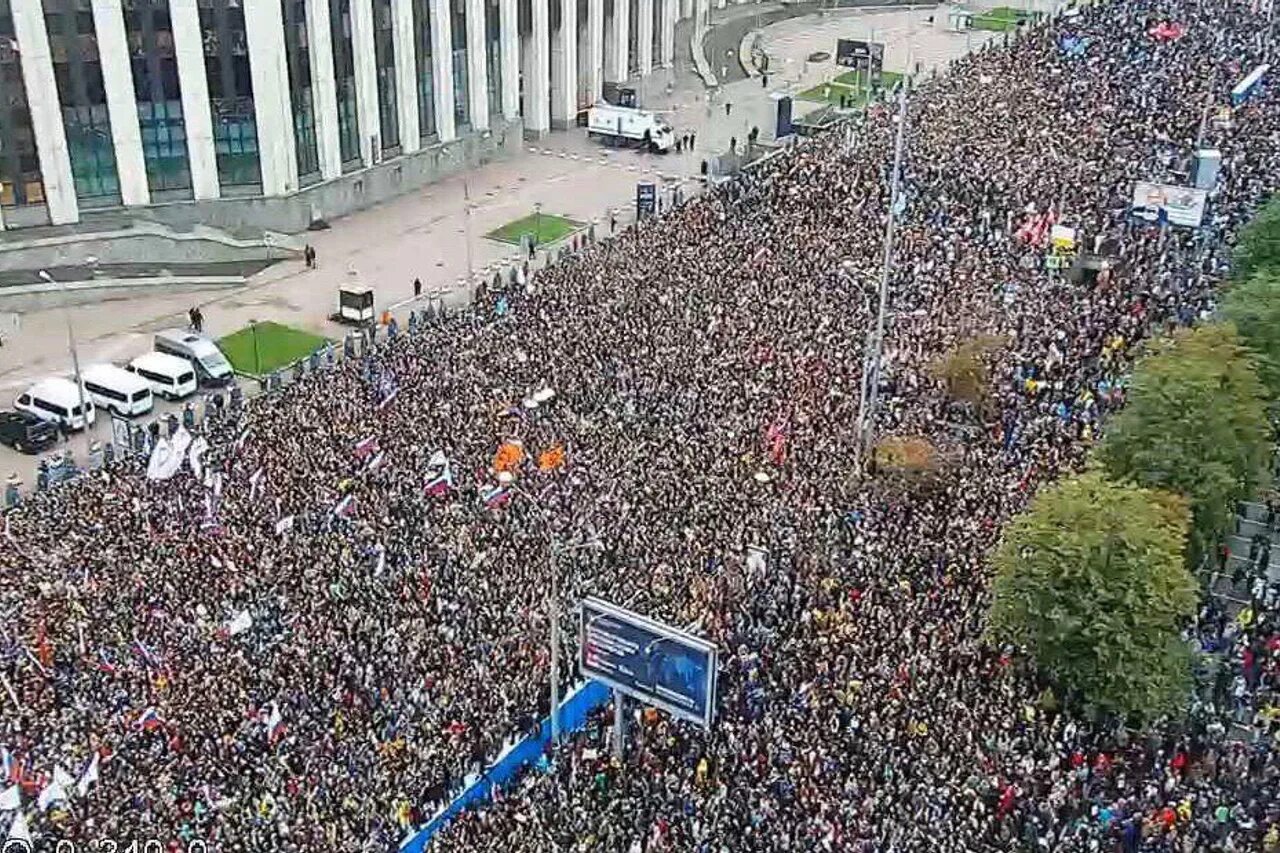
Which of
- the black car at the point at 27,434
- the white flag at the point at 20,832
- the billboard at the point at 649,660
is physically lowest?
the black car at the point at 27,434

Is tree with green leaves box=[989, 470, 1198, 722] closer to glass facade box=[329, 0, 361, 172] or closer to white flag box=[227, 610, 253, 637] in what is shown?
white flag box=[227, 610, 253, 637]

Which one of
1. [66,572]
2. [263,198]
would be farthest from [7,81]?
[66,572]

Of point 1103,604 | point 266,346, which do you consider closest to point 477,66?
point 266,346

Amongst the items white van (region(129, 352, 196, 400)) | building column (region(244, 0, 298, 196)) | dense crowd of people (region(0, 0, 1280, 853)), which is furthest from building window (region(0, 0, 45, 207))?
dense crowd of people (region(0, 0, 1280, 853))

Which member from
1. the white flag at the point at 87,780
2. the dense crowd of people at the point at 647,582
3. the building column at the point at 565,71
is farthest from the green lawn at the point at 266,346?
the building column at the point at 565,71

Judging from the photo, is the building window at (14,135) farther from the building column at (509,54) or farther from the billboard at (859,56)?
the billboard at (859,56)

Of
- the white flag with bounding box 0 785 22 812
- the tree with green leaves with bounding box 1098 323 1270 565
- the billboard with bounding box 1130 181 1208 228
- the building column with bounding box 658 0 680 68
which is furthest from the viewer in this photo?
the building column with bounding box 658 0 680 68

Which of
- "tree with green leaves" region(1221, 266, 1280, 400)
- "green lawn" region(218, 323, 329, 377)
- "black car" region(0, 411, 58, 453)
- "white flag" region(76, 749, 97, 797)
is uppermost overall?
"tree with green leaves" region(1221, 266, 1280, 400)

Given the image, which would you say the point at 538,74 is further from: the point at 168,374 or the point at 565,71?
the point at 168,374
